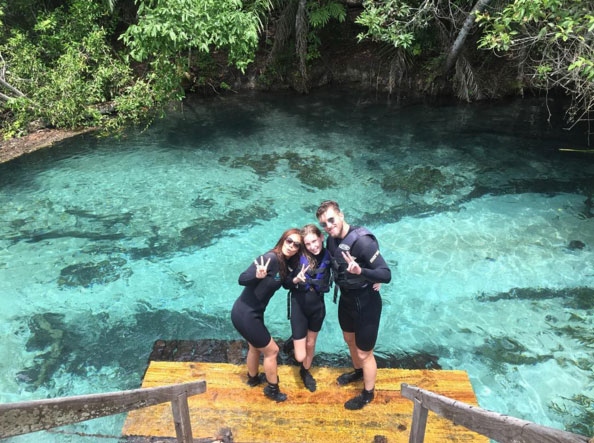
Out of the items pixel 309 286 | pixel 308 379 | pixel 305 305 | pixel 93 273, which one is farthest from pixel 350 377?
pixel 93 273

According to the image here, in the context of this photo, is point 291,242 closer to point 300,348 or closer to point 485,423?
point 300,348

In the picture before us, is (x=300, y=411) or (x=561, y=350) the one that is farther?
(x=561, y=350)

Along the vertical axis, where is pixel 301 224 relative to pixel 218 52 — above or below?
below

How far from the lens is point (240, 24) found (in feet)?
33.8

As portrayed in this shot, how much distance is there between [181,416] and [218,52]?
16.0 meters

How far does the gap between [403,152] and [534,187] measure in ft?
11.1

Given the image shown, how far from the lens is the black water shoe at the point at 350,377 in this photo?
450 centimetres

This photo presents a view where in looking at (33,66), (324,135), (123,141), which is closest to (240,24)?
(324,135)

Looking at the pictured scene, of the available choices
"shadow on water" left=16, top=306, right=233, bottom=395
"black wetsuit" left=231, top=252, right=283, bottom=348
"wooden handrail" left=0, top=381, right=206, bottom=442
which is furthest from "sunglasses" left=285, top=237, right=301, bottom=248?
"shadow on water" left=16, top=306, right=233, bottom=395

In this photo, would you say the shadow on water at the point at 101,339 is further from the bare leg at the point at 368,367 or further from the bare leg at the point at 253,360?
the bare leg at the point at 368,367

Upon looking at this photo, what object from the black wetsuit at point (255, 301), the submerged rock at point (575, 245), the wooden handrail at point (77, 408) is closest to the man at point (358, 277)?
the black wetsuit at point (255, 301)

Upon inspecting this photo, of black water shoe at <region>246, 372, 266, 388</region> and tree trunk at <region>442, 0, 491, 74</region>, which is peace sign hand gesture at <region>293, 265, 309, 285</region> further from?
tree trunk at <region>442, 0, 491, 74</region>

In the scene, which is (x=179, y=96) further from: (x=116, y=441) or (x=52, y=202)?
(x=116, y=441)

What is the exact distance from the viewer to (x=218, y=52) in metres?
16.7
